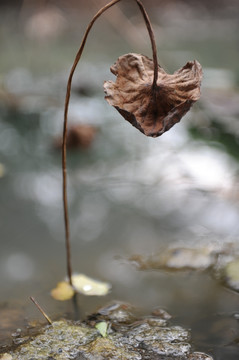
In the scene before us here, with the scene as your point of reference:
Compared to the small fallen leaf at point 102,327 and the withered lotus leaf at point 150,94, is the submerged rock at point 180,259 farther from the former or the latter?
the withered lotus leaf at point 150,94

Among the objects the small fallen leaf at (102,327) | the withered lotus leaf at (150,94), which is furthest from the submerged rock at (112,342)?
the withered lotus leaf at (150,94)

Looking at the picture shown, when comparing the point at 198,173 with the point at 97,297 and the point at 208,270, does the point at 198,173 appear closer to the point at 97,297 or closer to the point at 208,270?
the point at 208,270

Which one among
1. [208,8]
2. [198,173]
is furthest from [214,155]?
[208,8]

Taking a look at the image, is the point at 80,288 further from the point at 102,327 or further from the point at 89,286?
the point at 102,327

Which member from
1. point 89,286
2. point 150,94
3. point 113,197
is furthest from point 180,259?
point 150,94

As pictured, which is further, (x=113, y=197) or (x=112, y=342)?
(x=113, y=197)
